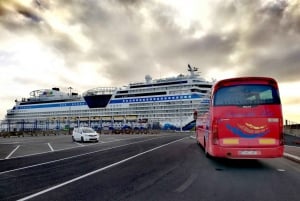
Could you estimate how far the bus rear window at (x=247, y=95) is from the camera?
32.9ft

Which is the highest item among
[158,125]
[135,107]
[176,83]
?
[176,83]

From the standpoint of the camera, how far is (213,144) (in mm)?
10281

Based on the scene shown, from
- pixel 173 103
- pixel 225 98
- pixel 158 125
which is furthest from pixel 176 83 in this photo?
pixel 225 98

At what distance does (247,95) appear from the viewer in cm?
1017

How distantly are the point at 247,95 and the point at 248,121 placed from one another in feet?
3.17

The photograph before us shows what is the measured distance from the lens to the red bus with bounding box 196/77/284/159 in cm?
972

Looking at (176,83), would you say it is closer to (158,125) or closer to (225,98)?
(158,125)

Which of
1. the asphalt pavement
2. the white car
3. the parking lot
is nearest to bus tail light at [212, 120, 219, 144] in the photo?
the asphalt pavement

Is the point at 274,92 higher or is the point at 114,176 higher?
the point at 274,92

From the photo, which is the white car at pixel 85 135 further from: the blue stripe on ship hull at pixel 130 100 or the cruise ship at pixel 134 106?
the blue stripe on ship hull at pixel 130 100

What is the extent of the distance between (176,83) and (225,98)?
226 feet

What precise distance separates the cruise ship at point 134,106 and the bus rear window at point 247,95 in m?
53.9

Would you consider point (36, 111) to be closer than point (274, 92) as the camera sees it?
No

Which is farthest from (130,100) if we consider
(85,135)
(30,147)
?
(30,147)
